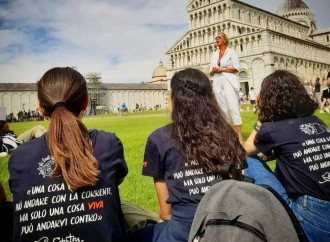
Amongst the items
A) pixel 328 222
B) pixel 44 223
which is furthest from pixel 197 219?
pixel 328 222

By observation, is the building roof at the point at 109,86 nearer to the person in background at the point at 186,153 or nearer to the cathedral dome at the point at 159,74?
the cathedral dome at the point at 159,74

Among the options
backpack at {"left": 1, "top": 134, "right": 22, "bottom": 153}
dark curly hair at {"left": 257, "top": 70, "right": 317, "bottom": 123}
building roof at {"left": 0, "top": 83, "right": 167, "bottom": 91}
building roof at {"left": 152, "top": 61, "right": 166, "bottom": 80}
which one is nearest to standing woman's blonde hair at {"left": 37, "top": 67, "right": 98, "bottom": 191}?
dark curly hair at {"left": 257, "top": 70, "right": 317, "bottom": 123}

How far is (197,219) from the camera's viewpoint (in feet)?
5.24

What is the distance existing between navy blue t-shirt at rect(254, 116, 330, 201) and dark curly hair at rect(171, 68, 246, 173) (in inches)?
16.5

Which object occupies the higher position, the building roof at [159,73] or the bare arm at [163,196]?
the building roof at [159,73]

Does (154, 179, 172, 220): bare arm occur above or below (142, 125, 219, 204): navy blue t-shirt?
below

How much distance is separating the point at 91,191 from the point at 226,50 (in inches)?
214

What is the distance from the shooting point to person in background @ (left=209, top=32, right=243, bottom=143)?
20.9 feet

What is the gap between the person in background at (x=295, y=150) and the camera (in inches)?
92.4


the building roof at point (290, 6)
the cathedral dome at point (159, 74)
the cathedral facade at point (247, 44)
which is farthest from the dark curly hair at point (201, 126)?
the cathedral dome at point (159, 74)

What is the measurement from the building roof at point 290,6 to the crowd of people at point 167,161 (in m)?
88.2

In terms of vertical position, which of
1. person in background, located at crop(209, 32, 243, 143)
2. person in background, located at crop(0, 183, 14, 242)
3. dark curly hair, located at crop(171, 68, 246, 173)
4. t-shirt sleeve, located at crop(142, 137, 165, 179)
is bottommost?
person in background, located at crop(0, 183, 14, 242)

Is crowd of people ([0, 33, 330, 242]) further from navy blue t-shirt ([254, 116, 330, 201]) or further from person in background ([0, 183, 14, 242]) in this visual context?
person in background ([0, 183, 14, 242])

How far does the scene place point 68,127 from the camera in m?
1.93
